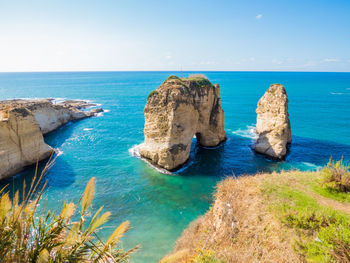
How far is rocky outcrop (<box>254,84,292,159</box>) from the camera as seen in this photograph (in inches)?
1009

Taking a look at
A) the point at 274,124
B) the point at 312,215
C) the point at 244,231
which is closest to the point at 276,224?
the point at 244,231

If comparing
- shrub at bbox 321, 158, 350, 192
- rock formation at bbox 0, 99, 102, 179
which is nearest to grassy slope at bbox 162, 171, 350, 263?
shrub at bbox 321, 158, 350, 192

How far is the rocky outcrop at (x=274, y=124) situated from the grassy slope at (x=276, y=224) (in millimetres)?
15325

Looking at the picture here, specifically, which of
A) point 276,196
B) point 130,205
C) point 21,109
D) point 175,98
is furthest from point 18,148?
point 276,196

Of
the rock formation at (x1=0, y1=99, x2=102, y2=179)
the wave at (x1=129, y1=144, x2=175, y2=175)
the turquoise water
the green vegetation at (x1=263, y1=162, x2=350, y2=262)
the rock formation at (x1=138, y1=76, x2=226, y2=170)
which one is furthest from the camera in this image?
the rock formation at (x1=138, y1=76, x2=226, y2=170)

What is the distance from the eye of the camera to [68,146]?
99.8ft

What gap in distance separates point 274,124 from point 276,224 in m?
21.6

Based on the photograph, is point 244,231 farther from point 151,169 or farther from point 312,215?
point 151,169

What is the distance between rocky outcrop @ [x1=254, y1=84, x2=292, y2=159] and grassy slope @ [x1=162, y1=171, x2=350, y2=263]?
15325mm

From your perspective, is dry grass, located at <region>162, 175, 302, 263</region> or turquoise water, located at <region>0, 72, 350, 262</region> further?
turquoise water, located at <region>0, 72, 350, 262</region>

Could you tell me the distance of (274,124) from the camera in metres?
26.8

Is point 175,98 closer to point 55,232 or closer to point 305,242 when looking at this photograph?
point 305,242

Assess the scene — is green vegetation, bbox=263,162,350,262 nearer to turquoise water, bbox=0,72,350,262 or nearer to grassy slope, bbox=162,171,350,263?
grassy slope, bbox=162,171,350,263

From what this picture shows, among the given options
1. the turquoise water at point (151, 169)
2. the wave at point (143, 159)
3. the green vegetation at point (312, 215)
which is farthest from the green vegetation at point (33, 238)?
the wave at point (143, 159)
